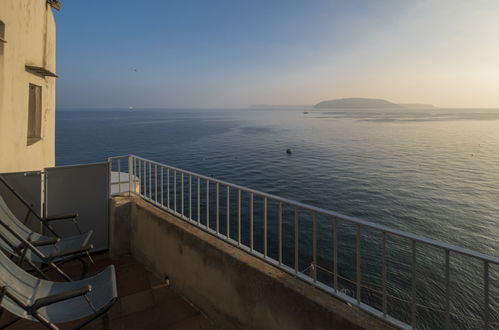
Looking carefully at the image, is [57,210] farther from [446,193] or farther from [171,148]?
[171,148]

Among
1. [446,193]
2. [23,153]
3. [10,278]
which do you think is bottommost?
[446,193]

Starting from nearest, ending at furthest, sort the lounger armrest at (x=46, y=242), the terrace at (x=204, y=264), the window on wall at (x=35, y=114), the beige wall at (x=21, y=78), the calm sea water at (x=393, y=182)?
1. the terrace at (x=204, y=264)
2. the lounger armrest at (x=46, y=242)
3. the beige wall at (x=21, y=78)
4. the window on wall at (x=35, y=114)
5. the calm sea water at (x=393, y=182)

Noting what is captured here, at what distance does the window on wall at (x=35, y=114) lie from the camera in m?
7.05

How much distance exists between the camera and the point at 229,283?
9.55 ft

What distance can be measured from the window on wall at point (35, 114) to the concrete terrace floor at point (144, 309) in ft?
15.1

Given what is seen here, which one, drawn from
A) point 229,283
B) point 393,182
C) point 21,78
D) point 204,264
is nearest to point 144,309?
point 204,264

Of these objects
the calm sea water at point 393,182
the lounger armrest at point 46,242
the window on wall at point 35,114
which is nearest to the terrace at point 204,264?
the lounger armrest at point 46,242

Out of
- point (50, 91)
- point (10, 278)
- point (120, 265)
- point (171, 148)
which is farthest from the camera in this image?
point (171, 148)

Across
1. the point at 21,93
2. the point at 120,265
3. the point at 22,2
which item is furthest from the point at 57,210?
the point at 22,2

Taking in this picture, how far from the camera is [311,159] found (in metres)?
38.5

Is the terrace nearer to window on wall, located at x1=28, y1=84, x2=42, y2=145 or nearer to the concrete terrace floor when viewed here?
the concrete terrace floor

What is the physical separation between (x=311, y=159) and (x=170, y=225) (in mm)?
35943

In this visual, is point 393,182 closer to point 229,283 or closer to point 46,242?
point 229,283

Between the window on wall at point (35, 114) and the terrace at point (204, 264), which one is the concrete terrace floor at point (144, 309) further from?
the window on wall at point (35, 114)
